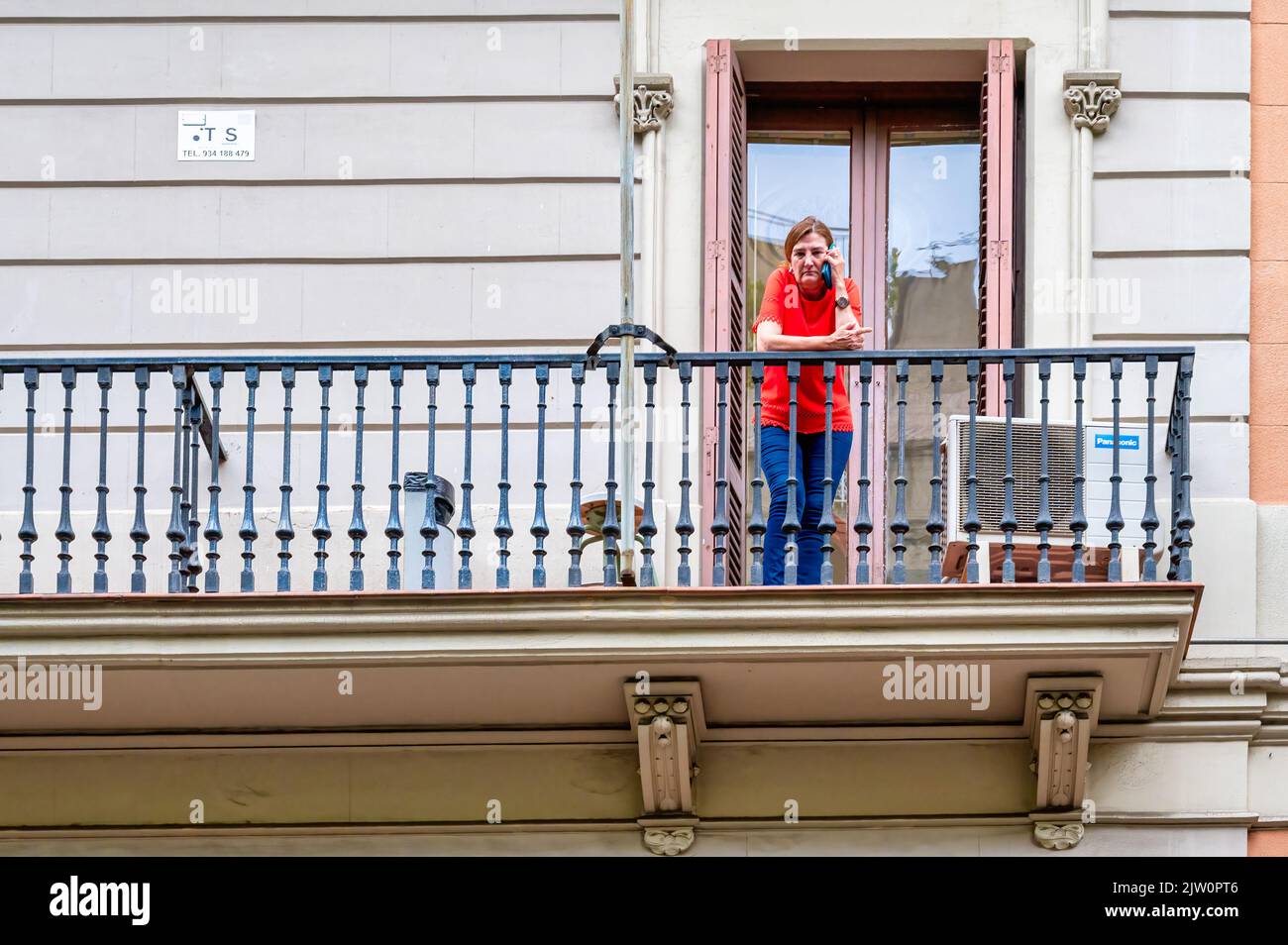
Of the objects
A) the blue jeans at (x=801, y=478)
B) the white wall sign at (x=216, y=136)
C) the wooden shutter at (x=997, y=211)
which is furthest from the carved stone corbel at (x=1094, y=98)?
the white wall sign at (x=216, y=136)

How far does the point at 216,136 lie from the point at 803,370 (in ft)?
10.8

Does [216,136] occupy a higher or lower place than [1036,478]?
higher

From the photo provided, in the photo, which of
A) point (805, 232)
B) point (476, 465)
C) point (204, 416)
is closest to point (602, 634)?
point (476, 465)

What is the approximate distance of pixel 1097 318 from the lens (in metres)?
12.9

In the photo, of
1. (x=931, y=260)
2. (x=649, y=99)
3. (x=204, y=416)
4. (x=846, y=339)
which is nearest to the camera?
(x=846, y=339)

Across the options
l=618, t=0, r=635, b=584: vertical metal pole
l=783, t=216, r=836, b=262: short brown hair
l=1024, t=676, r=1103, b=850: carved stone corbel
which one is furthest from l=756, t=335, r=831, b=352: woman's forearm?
l=1024, t=676, r=1103, b=850: carved stone corbel

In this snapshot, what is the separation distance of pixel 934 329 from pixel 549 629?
10.9 ft

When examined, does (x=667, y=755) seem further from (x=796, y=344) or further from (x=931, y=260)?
(x=931, y=260)

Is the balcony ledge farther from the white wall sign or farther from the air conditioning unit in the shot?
the white wall sign

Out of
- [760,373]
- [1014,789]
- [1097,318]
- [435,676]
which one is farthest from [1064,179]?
[435,676]

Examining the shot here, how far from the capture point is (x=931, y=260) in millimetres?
13742

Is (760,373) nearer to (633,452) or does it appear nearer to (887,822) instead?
Result: (633,452)

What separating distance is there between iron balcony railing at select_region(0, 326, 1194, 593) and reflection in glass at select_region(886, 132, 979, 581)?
8 cm

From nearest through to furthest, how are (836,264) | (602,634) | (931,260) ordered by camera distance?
(602,634) → (836,264) → (931,260)
